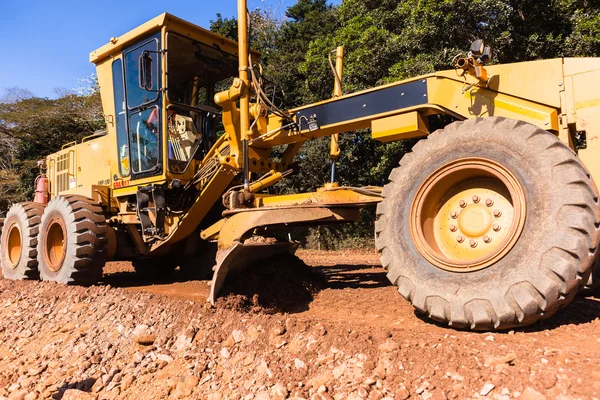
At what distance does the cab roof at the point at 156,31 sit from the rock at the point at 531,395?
5.51m

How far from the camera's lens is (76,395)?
338 centimetres

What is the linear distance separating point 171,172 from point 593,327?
15.8 ft

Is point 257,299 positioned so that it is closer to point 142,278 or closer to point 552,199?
point 552,199

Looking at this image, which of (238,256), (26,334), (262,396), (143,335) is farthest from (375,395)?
(26,334)

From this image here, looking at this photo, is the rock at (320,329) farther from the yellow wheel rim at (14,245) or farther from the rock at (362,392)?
the yellow wheel rim at (14,245)

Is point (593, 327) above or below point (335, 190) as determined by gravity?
below

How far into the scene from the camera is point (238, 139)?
5.36 metres

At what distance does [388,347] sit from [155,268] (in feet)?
19.9

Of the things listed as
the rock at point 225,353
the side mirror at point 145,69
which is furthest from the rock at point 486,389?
the side mirror at point 145,69

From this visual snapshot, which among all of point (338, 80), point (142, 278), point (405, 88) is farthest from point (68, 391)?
point (142, 278)

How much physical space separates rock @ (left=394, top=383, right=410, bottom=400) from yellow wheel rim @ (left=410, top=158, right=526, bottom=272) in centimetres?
98

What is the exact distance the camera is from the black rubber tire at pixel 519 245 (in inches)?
111

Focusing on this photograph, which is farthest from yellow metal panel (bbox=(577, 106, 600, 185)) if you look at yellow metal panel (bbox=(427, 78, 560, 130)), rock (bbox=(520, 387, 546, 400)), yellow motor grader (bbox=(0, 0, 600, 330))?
rock (bbox=(520, 387, 546, 400))

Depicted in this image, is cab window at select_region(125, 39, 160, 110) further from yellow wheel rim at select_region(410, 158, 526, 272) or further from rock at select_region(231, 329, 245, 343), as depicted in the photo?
yellow wheel rim at select_region(410, 158, 526, 272)
